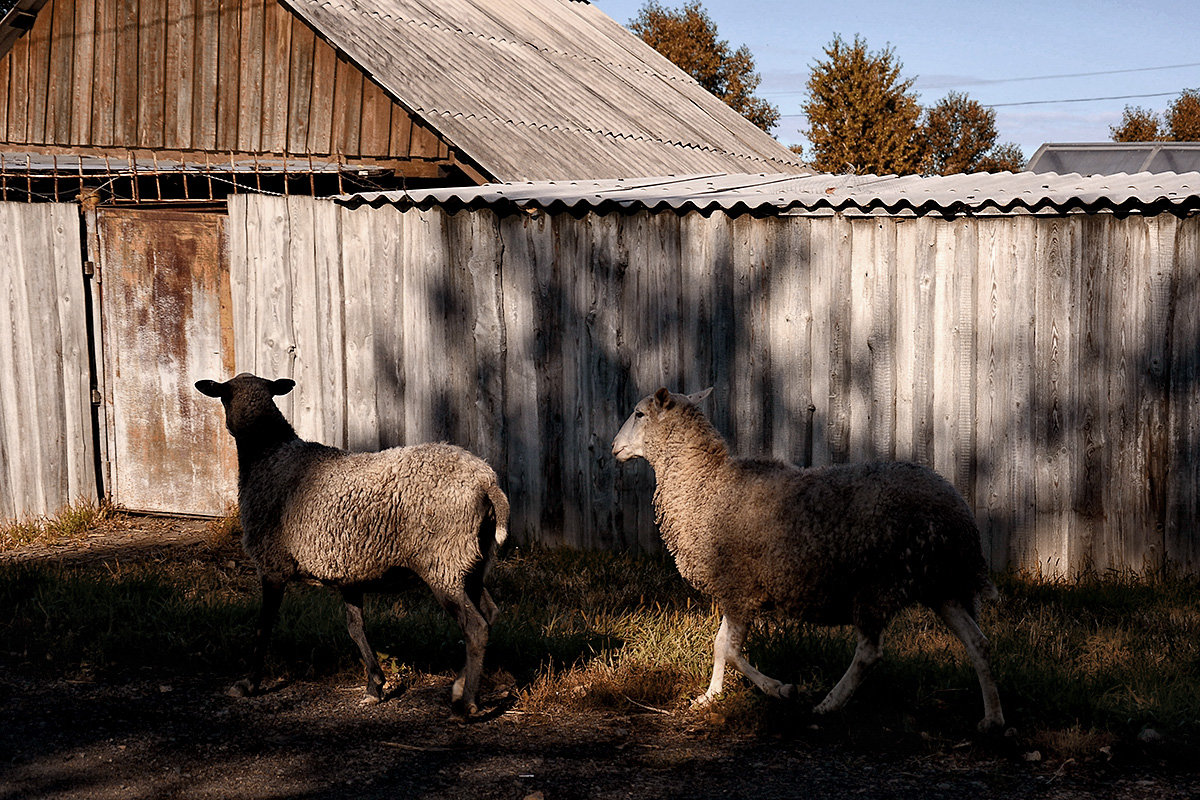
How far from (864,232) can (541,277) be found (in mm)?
2263

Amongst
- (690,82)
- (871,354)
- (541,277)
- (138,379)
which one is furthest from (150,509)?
(690,82)

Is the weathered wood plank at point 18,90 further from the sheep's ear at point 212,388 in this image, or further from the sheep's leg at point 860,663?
the sheep's leg at point 860,663

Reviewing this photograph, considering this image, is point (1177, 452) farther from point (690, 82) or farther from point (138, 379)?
point (690, 82)

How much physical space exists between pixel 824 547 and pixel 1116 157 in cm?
1583

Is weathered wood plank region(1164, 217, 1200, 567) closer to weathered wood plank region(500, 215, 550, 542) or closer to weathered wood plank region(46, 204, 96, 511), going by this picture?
weathered wood plank region(500, 215, 550, 542)

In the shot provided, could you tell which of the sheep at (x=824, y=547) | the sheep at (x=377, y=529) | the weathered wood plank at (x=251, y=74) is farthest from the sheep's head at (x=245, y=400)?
the weathered wood plank at (x=251, y=74)

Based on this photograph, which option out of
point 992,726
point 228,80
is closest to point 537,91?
point 228,80

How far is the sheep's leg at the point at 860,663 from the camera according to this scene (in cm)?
480

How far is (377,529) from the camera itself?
17.4 feet

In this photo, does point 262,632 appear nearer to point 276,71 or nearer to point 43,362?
point 43,362

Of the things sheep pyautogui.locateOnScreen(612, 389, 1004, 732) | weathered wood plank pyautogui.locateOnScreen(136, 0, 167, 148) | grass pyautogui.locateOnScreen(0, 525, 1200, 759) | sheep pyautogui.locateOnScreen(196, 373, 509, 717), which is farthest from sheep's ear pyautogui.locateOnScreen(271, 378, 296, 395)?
weathered wood plank pyautogui.locateOnScreen(136, 0, 167, 148)

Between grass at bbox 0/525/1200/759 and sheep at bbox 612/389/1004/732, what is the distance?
30cm

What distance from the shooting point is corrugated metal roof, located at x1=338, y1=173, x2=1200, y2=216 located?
6.78 m

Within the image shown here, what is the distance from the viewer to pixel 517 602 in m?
6.73
